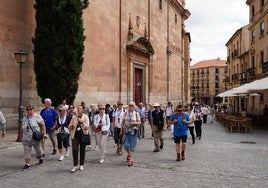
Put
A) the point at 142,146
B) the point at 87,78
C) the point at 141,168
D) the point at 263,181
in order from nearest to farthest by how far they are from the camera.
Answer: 1. the point at 263,181
2. the point at 141,168
3. the point at 142,146
4. the point at 87,78

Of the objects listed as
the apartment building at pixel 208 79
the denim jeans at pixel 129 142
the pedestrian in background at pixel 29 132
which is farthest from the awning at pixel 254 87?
the apartment building at pixel 208 79

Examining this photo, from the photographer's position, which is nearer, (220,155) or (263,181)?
(263,181)

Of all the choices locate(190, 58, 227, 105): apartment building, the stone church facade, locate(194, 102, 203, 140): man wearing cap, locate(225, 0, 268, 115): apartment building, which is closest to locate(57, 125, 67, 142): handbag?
the stone church facade

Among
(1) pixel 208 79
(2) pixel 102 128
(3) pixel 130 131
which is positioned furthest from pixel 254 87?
(1) pixel 208 79

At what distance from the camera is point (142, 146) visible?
11.8 metres

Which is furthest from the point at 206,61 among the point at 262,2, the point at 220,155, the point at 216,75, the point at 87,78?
the point at 220,155

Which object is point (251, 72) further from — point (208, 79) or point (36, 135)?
point (208, 79)

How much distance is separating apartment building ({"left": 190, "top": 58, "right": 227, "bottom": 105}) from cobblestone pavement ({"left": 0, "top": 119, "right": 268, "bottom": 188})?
287 ft

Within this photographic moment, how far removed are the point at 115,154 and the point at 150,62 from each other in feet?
61.2

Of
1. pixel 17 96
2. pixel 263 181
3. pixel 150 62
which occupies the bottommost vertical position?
pixel 263 181

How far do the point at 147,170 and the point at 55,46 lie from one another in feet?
25.9

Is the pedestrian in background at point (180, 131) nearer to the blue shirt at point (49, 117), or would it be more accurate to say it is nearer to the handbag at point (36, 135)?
the blue shirt at point (49, 117)

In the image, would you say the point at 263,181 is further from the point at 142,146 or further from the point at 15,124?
the point at 15,124

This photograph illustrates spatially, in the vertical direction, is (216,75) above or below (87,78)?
above
